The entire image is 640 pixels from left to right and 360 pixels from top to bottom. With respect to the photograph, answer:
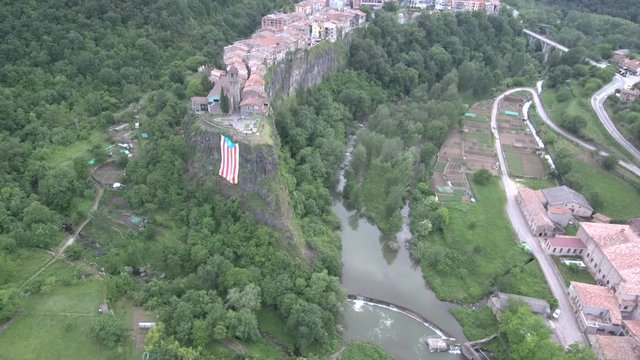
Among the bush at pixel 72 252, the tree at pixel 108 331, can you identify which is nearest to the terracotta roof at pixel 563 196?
the tree at pixel 108 331

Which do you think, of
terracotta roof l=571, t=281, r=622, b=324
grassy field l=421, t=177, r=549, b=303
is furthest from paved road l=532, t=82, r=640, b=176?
terracotta roof l=571, t=281, r=622, b=324

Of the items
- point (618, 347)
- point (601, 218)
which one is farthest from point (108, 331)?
point (601, 218)

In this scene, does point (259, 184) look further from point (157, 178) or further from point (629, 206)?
point (629, 206)

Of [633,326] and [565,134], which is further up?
[565,134]

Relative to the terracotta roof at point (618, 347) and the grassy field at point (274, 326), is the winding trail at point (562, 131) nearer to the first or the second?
the terracotta roof at point (618, 347)

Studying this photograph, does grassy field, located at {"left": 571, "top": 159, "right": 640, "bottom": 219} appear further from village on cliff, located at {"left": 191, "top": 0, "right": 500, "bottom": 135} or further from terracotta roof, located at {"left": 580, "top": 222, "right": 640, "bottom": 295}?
village on cliff, located at {"left": 191, "top": 0, "right": 500, "bottom": 135}

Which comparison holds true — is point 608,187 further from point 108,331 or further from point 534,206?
point 108,331

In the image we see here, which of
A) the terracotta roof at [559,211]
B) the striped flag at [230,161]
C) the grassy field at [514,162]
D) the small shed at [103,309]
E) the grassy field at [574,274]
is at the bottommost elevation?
the small shed at [103,309]
